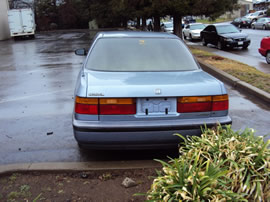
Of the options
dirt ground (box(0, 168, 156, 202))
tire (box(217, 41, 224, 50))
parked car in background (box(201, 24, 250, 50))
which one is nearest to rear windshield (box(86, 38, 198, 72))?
dirt ground (box(0, 168, 156, 202))

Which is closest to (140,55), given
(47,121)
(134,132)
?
(134,132)

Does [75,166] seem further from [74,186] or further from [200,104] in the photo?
[200,104]

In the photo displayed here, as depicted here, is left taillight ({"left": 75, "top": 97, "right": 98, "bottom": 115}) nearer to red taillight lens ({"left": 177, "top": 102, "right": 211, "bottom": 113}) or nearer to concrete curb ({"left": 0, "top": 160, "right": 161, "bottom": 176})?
concrete curb ({"left": 0, "top": 160, "right": 161, "bottom": 176})

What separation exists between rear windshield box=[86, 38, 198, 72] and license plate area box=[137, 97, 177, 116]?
860mm

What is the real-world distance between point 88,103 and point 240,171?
74.5 inches

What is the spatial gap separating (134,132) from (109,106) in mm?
403

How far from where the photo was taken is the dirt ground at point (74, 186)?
3.13 metres

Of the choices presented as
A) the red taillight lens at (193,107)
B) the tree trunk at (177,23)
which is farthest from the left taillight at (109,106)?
the tree trunk at (177,23)

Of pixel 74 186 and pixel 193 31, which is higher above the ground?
pixel 74 186

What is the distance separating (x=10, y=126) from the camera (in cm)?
564

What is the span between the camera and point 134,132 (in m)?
3.57

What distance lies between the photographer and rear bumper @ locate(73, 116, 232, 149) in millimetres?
3564

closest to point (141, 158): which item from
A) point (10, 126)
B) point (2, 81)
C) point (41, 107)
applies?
point (10, 126)

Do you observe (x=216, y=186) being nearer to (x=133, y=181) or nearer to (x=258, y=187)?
(x=258, y=187)
